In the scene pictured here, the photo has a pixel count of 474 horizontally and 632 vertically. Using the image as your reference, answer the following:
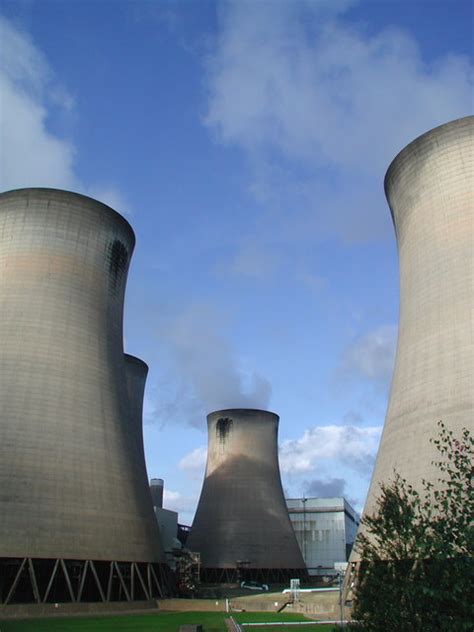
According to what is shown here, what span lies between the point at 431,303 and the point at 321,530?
4536 cm

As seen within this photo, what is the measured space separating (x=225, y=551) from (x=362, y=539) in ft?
101

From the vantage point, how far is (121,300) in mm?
22359

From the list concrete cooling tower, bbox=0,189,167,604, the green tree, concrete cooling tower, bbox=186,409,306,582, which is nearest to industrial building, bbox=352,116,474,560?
concrete cooling tower, bbox=0,189,167,604

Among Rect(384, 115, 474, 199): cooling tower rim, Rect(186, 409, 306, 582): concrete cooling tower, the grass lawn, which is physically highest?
Rect(384, 115, 474, 199): cooling tower rim

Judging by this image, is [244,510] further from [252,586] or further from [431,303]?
[431,303]

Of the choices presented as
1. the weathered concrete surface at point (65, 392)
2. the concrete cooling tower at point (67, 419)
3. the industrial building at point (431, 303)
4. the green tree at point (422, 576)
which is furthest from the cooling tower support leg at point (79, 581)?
the green tree at point (422, 576)

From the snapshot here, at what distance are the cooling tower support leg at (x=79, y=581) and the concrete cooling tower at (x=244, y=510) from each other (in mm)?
14499

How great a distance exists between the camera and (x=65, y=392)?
18234mm

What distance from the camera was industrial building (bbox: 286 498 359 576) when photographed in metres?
55.9

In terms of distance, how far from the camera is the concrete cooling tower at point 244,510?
113 feet

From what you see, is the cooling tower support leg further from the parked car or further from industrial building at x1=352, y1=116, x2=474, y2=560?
the parked car

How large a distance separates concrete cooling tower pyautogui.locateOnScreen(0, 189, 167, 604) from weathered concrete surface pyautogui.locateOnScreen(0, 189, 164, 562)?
0.11 feet

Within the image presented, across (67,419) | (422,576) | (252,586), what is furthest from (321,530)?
(422,576)

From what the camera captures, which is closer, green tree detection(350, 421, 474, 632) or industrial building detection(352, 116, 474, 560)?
green tree detection(350, 421, 474, 632)
